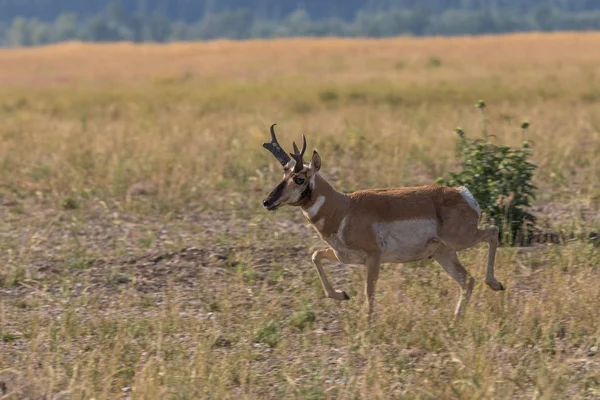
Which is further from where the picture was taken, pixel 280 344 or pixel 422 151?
pixel 422 151

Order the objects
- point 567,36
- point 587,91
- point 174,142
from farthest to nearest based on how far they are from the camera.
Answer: point 567,36 < point 587,91 < point 174,142

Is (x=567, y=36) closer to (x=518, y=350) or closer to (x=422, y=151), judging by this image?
(x=422, y=151)

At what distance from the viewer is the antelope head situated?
24.6 feet

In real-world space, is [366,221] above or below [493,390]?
above

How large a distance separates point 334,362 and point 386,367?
1.36 ft

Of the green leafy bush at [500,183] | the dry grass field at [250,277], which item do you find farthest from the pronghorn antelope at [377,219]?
the green leafy bush at [500,183]

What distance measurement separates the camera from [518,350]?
7.13 m

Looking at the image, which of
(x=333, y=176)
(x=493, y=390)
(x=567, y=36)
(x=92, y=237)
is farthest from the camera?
(x=567, y=36)

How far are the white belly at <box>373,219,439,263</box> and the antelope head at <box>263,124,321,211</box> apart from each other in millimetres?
617

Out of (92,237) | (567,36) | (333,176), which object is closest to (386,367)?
(92,237)

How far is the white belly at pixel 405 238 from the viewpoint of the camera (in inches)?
307

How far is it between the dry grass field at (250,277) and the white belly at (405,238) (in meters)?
0.41

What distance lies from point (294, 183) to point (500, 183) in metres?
3.69

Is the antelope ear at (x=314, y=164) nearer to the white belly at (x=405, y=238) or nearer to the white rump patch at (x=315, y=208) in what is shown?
the white rump patch at (x=315, y=208)
